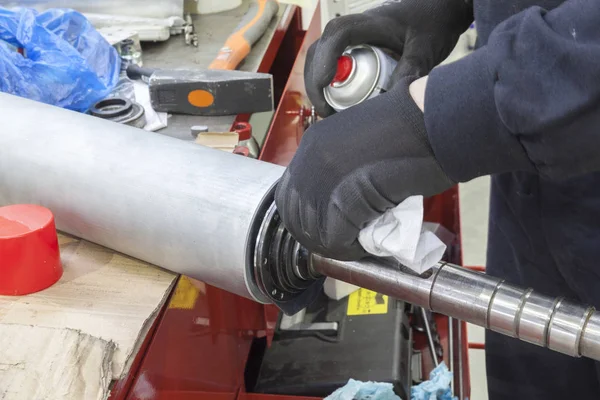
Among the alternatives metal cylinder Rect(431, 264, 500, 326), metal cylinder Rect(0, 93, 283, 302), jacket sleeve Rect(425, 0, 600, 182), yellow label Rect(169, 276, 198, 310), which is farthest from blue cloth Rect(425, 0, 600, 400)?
yellow label Rect(169, 276, 198, 310)

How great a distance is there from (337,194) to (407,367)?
2.10 ft

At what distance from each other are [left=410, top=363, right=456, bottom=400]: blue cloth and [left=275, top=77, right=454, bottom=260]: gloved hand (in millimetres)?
603

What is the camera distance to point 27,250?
645 mm

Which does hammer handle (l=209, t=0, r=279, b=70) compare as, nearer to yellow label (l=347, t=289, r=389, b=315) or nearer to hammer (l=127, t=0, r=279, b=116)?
hammer (l=127, t=0, r=279, b=116)

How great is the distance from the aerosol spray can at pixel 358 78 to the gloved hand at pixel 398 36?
13 millimetres

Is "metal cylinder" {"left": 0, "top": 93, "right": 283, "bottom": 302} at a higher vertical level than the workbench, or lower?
higher

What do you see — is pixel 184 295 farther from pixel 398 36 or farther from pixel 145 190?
pixel 398 36

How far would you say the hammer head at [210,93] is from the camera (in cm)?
104

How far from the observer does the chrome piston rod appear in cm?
57

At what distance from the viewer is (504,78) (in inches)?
19.5

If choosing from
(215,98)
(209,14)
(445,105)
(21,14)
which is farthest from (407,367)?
(209,14)

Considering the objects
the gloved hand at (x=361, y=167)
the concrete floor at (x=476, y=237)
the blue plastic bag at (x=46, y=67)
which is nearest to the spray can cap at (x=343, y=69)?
the gloved hand at (x=361, y=167)

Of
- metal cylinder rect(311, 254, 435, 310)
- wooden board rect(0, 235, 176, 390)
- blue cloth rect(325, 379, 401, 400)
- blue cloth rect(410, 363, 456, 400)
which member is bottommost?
blue cloth rect(410, 363, 456, 400)

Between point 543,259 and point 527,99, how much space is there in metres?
0.49
